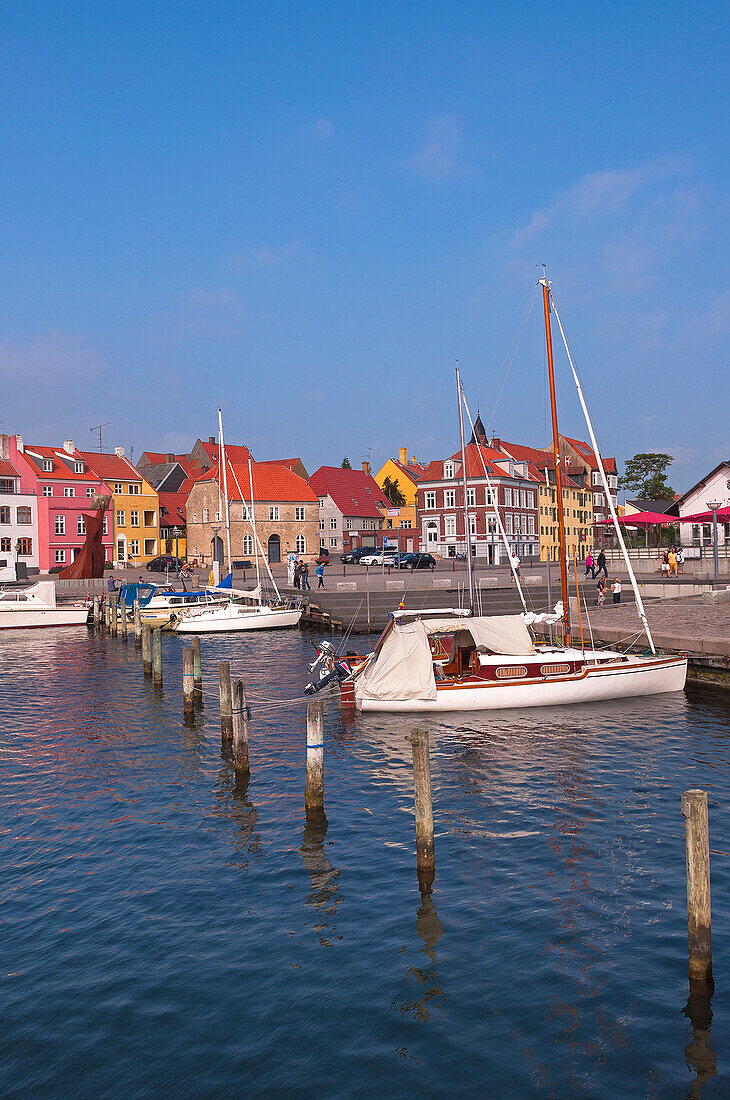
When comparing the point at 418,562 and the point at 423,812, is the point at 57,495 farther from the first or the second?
the point at 423,812

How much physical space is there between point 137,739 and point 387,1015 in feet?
51.4

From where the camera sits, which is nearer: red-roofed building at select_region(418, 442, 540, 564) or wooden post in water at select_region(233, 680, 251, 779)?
wooden post in water at select_region(233, 680, 251, 779)

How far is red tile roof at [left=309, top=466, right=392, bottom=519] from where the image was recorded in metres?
119

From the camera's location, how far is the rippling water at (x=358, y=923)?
30.0ft

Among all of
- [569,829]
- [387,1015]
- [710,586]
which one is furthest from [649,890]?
[710,586]

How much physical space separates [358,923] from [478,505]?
297ft

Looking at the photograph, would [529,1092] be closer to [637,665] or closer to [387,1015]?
[387,1015]

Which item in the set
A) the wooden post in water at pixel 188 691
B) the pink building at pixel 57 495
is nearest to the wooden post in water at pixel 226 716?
the wooden post in water at pixel 188 691

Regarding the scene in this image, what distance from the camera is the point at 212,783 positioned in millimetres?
19469

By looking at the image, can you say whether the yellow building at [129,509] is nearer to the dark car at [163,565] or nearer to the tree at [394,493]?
the dark car at [163,565]

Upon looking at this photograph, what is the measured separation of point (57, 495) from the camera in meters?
93.6

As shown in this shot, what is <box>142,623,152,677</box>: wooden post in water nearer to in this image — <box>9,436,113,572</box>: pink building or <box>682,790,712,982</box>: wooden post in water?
<box>682,790,712,982</box>: wooden post in water

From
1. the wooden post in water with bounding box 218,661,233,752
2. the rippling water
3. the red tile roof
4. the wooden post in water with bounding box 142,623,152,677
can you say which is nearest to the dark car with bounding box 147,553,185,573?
the red tile roof

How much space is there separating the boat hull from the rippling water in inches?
93.3
